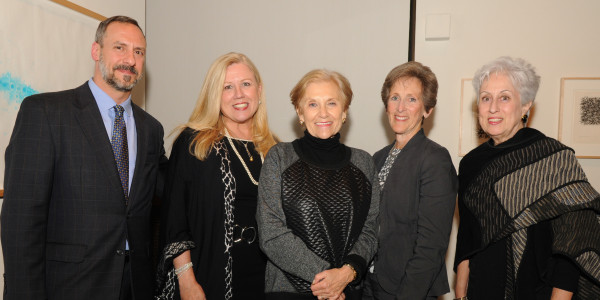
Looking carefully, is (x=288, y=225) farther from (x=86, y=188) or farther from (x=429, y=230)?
(x=86, y=188)

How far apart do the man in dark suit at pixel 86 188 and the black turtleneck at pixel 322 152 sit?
86cm

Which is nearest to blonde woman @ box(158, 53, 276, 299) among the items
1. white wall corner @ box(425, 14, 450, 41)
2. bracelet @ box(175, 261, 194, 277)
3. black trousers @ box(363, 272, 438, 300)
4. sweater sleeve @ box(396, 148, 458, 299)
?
bracelet @ box(175, 261, 194, 277)

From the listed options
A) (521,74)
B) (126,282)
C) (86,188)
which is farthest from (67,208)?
(521,74)

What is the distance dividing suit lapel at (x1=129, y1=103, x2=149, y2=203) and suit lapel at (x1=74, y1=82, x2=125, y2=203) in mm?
97

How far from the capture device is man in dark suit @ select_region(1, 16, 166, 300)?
1.72 metres

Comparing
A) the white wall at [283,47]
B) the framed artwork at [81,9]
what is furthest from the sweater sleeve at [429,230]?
the framed artwork at [81,9]

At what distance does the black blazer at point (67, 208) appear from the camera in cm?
171

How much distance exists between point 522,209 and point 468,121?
169cm

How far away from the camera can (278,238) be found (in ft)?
5.77

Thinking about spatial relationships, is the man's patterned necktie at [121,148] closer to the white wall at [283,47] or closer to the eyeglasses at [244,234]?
the eyeglasses at [244,234]

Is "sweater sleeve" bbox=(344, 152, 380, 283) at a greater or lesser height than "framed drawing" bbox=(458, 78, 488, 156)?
lesser

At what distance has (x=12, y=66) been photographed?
2.18 metres

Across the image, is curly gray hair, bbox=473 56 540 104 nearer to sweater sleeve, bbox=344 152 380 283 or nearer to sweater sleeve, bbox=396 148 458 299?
sweater sleeve, bbox=396 148 458 299

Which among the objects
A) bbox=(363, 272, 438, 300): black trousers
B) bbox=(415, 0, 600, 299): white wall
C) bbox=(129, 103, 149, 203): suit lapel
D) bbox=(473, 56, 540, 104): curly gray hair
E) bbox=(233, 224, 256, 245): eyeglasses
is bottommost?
bbox=(363, 272, 438, 300): black trousers
